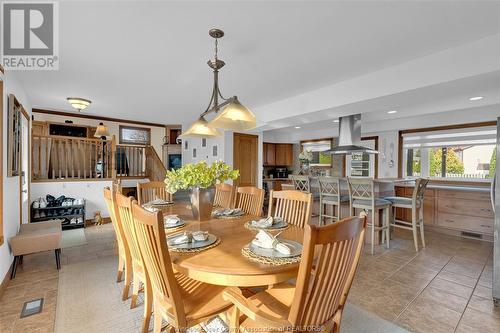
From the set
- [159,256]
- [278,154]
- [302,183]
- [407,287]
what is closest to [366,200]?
[302,183]

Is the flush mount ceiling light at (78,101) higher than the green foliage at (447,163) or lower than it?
higher

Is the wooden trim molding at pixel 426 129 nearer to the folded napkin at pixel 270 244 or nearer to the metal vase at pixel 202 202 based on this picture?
the metal vase at pixel 202 202

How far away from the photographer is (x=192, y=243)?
1440 millimetres

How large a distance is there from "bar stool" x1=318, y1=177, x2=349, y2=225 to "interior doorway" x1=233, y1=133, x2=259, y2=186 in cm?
227

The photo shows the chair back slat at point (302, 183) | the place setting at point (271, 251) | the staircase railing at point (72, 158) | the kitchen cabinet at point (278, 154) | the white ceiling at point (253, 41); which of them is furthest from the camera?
the kitchen cabinet at point (278, 154)

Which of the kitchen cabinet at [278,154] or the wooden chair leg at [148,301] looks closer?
the wooden chair leg at [148,301]

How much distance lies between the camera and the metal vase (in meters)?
2.08

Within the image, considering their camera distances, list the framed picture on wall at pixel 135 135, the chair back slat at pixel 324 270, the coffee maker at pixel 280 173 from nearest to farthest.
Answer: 1. the chair back slat at pixel 324 270
2. the coffee maker at pixel 280 173
3. the framed picture on wall at pixel 135 135

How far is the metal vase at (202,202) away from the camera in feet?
6.82

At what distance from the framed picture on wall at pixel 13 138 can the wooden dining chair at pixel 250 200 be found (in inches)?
101

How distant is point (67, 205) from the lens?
14.4ft

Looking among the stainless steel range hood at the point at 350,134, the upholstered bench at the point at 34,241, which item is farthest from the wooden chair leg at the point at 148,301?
the stainless steel range hood at the point at 350,134

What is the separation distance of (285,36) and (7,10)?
2.20m

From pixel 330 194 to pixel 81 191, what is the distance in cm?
493
